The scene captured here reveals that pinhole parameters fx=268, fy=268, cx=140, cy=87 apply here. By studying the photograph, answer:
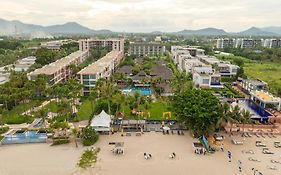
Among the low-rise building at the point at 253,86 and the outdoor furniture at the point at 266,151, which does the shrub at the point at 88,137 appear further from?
the low-rise building at the point at 253,86

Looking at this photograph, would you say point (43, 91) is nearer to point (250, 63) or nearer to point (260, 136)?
point (260, 136)

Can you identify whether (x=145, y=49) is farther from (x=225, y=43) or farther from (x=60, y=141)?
(x=60, y=141)

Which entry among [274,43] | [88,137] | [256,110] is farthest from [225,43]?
[88,137]

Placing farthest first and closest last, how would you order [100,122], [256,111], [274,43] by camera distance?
[274,43]
[256,111]
[100,122]

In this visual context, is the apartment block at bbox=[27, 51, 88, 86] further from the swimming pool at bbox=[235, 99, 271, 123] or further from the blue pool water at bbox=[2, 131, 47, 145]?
the swimming pool at bbox=[235, 99, 271, 123]

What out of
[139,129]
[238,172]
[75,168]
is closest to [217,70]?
[139,129]

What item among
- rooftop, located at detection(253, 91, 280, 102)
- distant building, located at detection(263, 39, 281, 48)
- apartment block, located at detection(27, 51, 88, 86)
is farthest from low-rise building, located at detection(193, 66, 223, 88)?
distant building, located at detection(263, 39, 281, 48)
